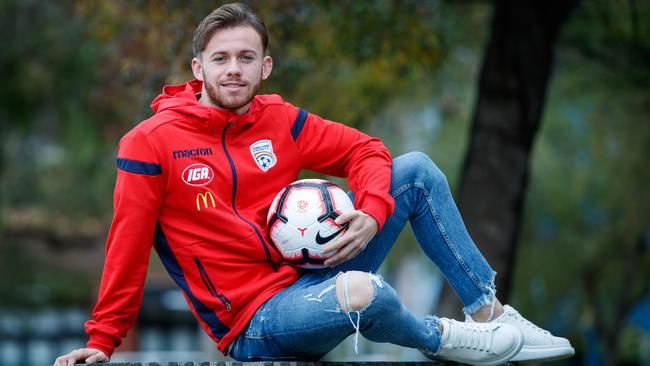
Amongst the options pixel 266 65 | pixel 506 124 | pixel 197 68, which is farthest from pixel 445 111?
pixel 197 68

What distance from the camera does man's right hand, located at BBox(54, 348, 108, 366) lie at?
4.30m

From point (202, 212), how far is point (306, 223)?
17.5 inches

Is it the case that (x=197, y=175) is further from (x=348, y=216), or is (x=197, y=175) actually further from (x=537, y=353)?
(x=537, y=353)

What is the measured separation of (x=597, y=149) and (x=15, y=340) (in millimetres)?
22670

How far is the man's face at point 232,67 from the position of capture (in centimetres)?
472

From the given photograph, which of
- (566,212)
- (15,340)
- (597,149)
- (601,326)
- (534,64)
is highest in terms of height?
(534,64)

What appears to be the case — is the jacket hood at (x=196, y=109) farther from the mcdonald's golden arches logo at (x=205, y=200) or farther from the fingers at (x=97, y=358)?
the fingers at (x=97, y=358)

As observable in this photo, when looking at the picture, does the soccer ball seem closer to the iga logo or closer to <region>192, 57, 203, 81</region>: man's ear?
the iga logo

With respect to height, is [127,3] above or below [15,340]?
above

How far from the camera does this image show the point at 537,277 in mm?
18719

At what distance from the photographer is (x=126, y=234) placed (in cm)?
456

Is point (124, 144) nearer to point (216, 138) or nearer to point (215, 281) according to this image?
point (216, 138)

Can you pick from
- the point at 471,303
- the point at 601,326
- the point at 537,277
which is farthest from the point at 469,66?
the point at 471,303

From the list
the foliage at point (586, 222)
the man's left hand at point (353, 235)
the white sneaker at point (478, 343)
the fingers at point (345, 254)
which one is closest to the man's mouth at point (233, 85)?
the man's left hand at point (353, 235)
